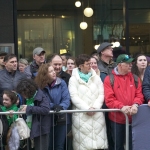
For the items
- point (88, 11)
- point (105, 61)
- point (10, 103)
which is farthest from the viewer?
point (88, 11)

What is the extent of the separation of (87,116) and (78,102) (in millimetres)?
266

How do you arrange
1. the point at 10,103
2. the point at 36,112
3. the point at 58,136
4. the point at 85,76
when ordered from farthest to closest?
the point at 85,76
the point at 58,136
the point at 10,103
the point at 36,112

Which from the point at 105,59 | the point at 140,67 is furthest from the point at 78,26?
the point at 140,67

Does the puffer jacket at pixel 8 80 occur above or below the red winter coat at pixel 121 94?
above

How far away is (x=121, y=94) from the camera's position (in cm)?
632

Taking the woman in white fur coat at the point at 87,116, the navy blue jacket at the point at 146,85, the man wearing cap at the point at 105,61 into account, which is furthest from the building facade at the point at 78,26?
the woman in white fur coat at the point at 87,116

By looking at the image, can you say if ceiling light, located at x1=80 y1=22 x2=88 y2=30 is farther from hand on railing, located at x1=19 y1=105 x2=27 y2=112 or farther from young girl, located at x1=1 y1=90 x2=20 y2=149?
hand on railing, located at x1=19 y1=105 x2=27 y2=112

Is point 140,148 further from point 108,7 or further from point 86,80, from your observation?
point 108,7

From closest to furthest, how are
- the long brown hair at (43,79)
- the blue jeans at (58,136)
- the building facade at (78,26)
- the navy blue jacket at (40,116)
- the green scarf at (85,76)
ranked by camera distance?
the navy blue jacket at (40,116) < the long brown hair at (43,79) < the blue jeans at (58,136) < the green scarf at (85,76) < the building facade at (78,26)

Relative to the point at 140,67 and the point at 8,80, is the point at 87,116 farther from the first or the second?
the point at 8,80

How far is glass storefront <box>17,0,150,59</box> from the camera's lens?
470 inches

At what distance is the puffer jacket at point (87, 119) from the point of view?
→ 634 cm

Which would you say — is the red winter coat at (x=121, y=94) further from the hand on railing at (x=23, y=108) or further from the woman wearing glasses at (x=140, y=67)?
the hand on railing at (x=23, y=108)

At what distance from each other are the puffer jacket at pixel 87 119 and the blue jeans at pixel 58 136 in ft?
0.58
